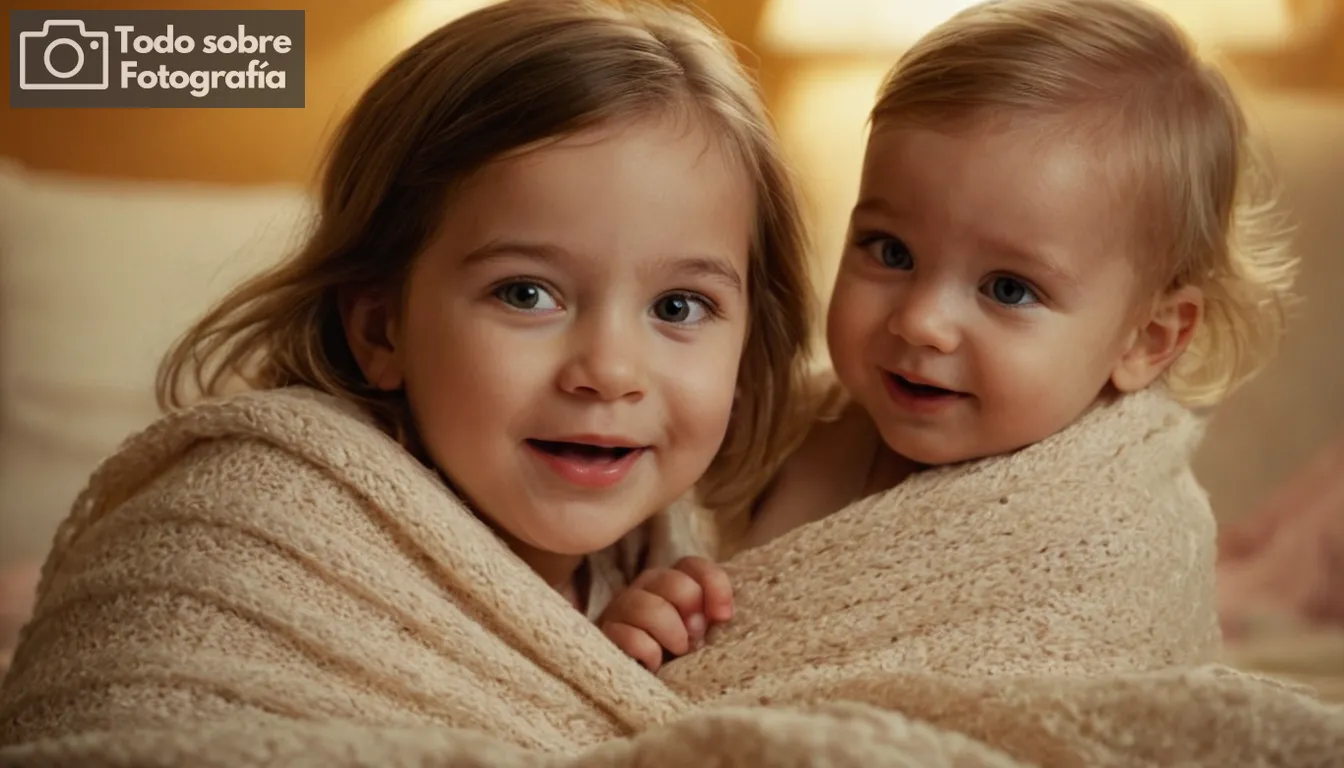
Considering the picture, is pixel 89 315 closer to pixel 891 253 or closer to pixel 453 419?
pixel 453 419

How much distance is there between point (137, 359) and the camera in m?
1.47

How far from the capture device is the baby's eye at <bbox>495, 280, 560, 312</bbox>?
0.83 metres

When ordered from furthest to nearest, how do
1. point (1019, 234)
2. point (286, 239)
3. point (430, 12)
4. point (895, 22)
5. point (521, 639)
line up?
point (895, 22)
point (286, 239)
point (430, 12)
point (1019, 234)
point (521, 639)

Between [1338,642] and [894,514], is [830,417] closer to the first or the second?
[894,514]

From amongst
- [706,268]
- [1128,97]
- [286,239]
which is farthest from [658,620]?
[286,239]

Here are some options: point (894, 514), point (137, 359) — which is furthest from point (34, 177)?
point (894, 514)

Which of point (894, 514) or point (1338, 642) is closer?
point (894, 514)

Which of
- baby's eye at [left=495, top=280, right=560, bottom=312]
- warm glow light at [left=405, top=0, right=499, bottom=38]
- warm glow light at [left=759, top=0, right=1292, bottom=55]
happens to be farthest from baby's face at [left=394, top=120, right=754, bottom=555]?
warm glow light at [left=759, top=0, right=1292, bottom=55]

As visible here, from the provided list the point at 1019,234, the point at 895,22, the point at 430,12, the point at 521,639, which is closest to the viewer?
the point at 521,639

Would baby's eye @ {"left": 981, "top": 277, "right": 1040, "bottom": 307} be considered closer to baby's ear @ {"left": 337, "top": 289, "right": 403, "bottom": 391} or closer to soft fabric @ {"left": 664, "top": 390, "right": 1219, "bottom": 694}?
soft fabric @ {"left": 664, "top": 390, "right": 1219, "bottom": 694}

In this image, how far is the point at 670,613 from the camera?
881 mm

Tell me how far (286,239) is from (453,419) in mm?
525

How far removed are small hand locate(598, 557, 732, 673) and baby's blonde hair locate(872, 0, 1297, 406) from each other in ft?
1.11

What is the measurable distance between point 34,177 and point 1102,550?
883mm
